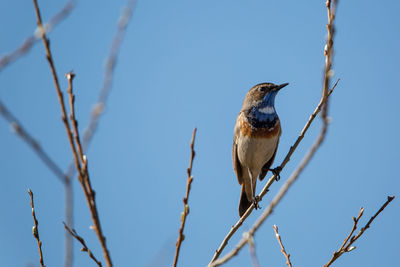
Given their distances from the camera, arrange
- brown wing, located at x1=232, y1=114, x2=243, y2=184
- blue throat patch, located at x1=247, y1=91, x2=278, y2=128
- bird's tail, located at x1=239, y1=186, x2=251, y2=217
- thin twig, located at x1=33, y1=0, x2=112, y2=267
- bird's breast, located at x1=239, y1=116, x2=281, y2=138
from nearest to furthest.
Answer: thin twig, located at x1=33, y1=0, x2=112, y2=267, bird's breast, located at x1=239, y1=116, x2=281, y2=138, blue throat patch, located at x1=247, y1=91, x2=278, y2=128, bird's tail, located at x1=239, y1=186, x2=251, y2=217, brown wing, located at x1=232, y1=114, x2=243, y2=184

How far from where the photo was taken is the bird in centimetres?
846

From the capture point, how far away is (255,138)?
27.6 feet

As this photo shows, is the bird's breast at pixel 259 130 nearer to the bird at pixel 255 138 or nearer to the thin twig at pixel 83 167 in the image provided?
the bird at pixel 255 138

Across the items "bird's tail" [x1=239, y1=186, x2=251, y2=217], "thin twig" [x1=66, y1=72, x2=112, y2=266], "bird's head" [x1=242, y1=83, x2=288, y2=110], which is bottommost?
"thin twig" [x1=66, y1=72, x2=112, y2=266]

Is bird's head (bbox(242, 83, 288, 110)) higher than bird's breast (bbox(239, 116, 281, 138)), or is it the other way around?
bird's head (bbox(242, 83, 288, 110))

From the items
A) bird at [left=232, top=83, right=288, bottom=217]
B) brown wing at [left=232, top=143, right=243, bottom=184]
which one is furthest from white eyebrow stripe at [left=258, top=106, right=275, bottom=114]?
brown wing at [left=232, top=143, right=243, bottom=184]

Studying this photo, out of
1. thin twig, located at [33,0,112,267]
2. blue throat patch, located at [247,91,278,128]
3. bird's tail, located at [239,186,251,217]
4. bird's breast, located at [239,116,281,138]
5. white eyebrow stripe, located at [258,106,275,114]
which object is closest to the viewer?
thin twig, located at [33,0,112,267]

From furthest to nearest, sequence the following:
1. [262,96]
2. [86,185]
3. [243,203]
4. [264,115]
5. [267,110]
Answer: [262,96] < [243,203] < [267,110] < [264,115] < [86,185]

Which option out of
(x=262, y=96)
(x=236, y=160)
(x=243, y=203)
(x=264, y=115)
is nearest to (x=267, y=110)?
(x=264, y=115)

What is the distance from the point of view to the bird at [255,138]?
8.46 m

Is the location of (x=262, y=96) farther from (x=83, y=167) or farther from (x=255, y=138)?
(x=83, y=167)

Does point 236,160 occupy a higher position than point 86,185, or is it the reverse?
point 236,160

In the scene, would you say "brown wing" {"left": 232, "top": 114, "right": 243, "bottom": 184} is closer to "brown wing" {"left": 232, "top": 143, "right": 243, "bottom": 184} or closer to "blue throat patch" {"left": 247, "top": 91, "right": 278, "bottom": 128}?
"brown wing" {"left": 232, "top": 143, "right": 243, "bottom": 184}

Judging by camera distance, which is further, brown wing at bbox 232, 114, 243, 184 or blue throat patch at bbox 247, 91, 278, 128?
brown wing at bbox 232, 114, 243, 184
